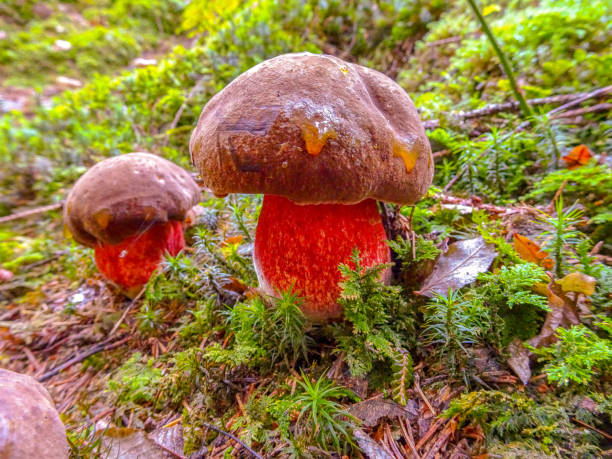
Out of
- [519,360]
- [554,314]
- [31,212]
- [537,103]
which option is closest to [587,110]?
[537,103]

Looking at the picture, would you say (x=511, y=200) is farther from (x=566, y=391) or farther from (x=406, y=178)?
(x=566, y=391)

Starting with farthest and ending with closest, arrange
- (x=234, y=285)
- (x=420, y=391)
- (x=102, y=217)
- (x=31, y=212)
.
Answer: (x=31, y=212) < (x=102, y=217) < (x=234, y=285) < (x=420, y=391)

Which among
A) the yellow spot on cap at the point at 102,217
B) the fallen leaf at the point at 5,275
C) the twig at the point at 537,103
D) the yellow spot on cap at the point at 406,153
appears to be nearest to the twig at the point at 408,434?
the yellow spot on cap at the point at 406,153

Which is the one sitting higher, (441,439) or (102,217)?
(102,217)

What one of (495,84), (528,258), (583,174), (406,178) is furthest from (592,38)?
(406,178)

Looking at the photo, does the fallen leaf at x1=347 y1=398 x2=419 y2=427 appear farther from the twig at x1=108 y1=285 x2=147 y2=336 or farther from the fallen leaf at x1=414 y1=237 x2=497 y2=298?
the twig at x1=108 y1=285 x2=147 y2=336

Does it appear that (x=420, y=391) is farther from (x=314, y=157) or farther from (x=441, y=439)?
(x=314, y=157)

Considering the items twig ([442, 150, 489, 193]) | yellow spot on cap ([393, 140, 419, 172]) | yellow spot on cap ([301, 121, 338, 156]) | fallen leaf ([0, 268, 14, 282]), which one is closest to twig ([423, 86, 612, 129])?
twig ([442, 150, 489, 193])
